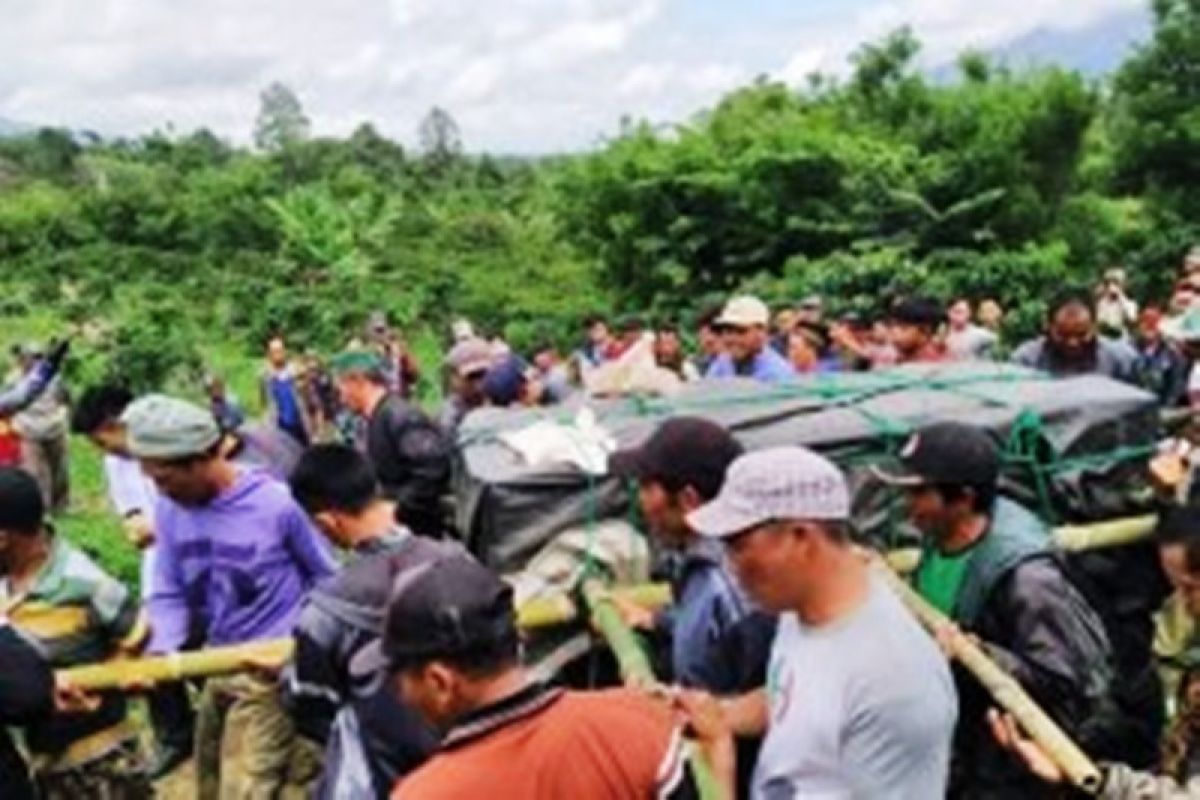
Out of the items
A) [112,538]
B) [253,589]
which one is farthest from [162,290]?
[253,589]

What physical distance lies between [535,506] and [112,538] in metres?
9.30

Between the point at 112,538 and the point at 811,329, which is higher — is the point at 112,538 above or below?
below

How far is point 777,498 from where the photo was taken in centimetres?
336

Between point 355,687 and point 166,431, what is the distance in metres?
1.63

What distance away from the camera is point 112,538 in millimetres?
13234

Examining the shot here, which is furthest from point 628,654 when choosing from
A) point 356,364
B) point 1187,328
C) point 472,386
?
point 1187,328

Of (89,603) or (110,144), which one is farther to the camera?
(110,144)

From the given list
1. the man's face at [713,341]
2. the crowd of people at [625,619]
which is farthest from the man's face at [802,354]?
the crowd of people at [625,619]

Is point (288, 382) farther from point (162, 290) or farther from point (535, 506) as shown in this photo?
point (162, 290)

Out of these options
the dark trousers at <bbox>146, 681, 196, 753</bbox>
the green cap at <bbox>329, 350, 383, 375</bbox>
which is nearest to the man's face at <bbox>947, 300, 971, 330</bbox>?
the green cap at <bbox>329, 350, 383, 375</bbox>

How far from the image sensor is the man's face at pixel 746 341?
883 cm

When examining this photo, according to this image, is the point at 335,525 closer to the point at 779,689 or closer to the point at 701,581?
the point at 701,581

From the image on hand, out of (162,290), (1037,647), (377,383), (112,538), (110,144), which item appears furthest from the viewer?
(110,144)

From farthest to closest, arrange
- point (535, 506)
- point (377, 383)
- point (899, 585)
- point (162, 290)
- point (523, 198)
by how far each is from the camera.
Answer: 1. point (523, 198)
2. point (162, 290)
3. point (377, 383)
4. point (535, 506)
5. point (899, 585)
